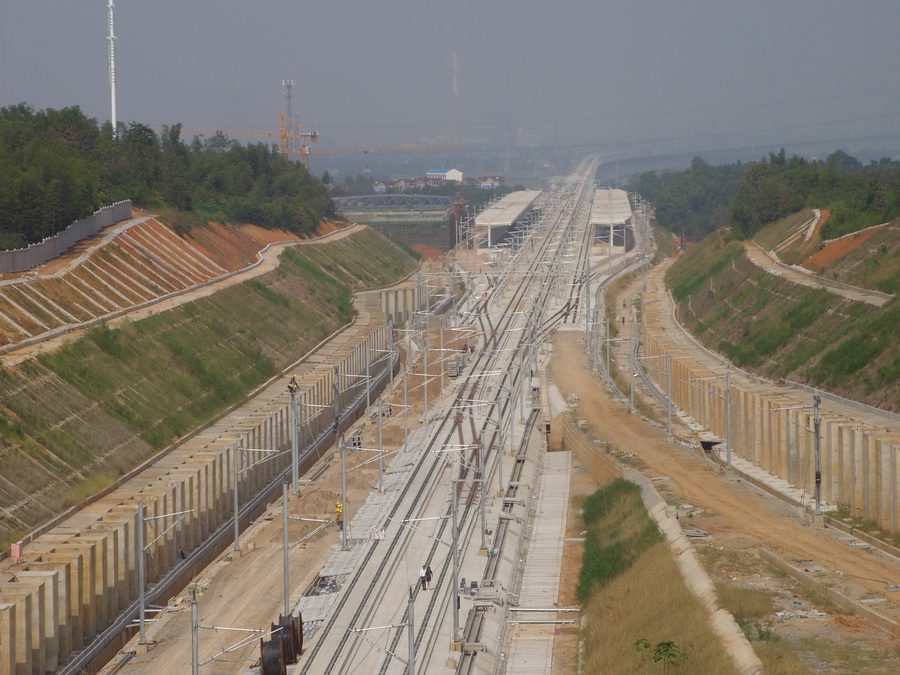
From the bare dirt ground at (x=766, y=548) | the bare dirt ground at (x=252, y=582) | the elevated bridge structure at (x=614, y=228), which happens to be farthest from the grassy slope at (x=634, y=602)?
the elevated bridge structure at (x=614, y=228)

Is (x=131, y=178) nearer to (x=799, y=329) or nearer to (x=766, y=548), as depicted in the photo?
(x=799, y=329)

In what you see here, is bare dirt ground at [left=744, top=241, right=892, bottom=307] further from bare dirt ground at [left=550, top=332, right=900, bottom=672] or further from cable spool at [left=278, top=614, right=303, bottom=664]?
cable spool at [left=278, top=614, right=303, bottom=664]

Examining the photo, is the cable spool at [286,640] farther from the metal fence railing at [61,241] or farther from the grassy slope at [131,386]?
the metal fence railing at [61,241]

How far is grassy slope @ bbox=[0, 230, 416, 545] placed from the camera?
144ft

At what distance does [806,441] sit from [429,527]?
1487 cm

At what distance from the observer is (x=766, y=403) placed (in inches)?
2047

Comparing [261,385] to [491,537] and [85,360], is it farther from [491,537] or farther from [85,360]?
[491,537]

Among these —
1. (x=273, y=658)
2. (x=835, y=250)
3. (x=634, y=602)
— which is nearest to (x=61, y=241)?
(x=273, y=658)

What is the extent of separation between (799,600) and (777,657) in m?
5.36

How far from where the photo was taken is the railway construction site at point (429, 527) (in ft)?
112

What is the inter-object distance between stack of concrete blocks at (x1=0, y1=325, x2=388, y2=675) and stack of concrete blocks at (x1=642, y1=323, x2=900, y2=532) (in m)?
20.9

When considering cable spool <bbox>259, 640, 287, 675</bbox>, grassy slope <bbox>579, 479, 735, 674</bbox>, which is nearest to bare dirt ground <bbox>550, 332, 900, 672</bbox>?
grassy slope <bbox>579, 479, 735, 674</bbox>

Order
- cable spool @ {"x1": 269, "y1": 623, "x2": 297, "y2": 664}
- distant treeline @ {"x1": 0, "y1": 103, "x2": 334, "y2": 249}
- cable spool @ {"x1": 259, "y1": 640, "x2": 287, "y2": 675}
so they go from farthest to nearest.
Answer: distant treeline @ {"x1": 0, "y1": 103, "x2": 334, "y2": 249} < cable spool @ {"x1": 269, "y1": 623, "x2": 297, "y2": 664} < cable spool @ {"x1": 259, "y1": 640, "x2": 287, "y2": 675}

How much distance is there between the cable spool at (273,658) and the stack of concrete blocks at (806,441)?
19819 millimetres
